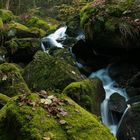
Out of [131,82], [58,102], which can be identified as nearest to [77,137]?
[58,102]

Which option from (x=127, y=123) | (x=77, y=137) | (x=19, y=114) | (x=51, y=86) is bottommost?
(x=127, y=123)

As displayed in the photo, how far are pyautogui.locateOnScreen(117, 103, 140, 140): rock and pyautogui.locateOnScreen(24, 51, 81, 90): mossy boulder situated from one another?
6.29ft

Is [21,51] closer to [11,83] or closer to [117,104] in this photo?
[11,83]

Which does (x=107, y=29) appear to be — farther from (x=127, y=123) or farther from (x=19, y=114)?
(x=19, y=114)

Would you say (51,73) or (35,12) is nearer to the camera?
(51,73)

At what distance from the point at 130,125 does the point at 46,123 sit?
3.24 m

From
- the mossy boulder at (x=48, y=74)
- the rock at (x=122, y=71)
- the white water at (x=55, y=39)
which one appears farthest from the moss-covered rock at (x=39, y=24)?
the mossy boulder at (x=48, y=74)

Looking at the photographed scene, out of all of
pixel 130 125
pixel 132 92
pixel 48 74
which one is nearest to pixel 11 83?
pixel 48 74

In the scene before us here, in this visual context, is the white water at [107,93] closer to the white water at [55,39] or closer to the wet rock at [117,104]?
the wet rock at [117,104]

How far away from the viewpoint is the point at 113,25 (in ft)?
33.4

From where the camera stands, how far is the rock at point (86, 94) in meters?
7.46

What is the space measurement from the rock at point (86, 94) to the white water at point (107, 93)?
24 centimetres

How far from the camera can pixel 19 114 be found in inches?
177

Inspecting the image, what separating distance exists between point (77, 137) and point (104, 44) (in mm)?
6538
